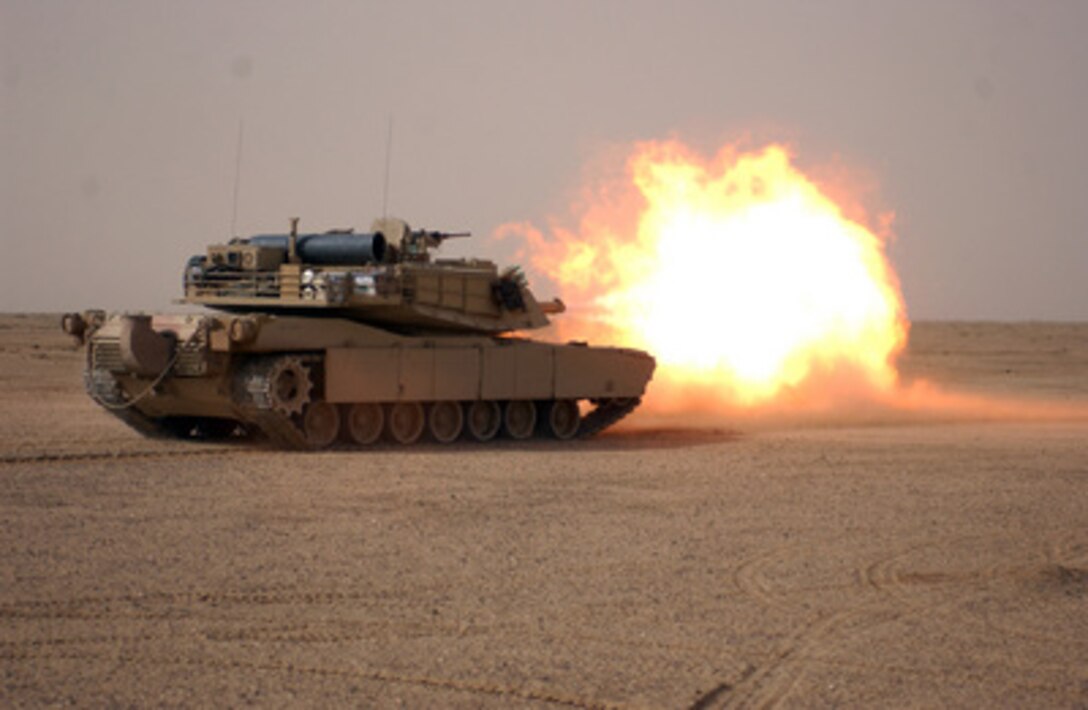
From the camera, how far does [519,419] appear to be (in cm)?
2777

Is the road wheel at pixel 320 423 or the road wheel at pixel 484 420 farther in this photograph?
the road wheel at pixel 484 420

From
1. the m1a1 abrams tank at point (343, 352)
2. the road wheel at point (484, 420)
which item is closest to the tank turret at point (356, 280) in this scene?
the m1a1 abrams tank at point (343, 352)

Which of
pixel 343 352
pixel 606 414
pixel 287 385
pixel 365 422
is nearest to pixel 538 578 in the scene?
pixel 287 385

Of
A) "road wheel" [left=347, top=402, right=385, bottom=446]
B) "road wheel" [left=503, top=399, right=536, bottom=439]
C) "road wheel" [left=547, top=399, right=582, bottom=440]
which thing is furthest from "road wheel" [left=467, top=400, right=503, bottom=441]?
"road wheel" [left=347, top=402, right=385, bottom=446]

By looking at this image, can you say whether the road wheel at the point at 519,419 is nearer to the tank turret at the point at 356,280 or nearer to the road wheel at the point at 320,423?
the tank turret at the point at 356,280

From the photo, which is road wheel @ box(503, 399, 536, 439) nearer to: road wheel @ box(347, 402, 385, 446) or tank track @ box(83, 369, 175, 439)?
road wheel @ box(347, 402, 385, 446)

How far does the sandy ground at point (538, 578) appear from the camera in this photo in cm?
945

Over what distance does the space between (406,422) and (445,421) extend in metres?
0.80

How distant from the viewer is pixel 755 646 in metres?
10.5

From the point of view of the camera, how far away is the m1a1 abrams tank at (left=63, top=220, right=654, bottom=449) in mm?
23312

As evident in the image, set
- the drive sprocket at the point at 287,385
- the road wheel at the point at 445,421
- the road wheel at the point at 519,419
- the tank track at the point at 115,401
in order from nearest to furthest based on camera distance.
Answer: the drive sprocket at the point at 287,385 → the tank track at the point at 115,401 → the road wheel at the point at 445,421 → the road wheel at the point at 519,419

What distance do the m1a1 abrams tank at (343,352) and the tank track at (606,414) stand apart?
696mm

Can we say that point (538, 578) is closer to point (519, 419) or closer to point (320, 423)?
point (320, 423)

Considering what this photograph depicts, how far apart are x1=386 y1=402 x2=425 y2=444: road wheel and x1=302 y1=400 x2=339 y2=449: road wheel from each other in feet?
3.97
